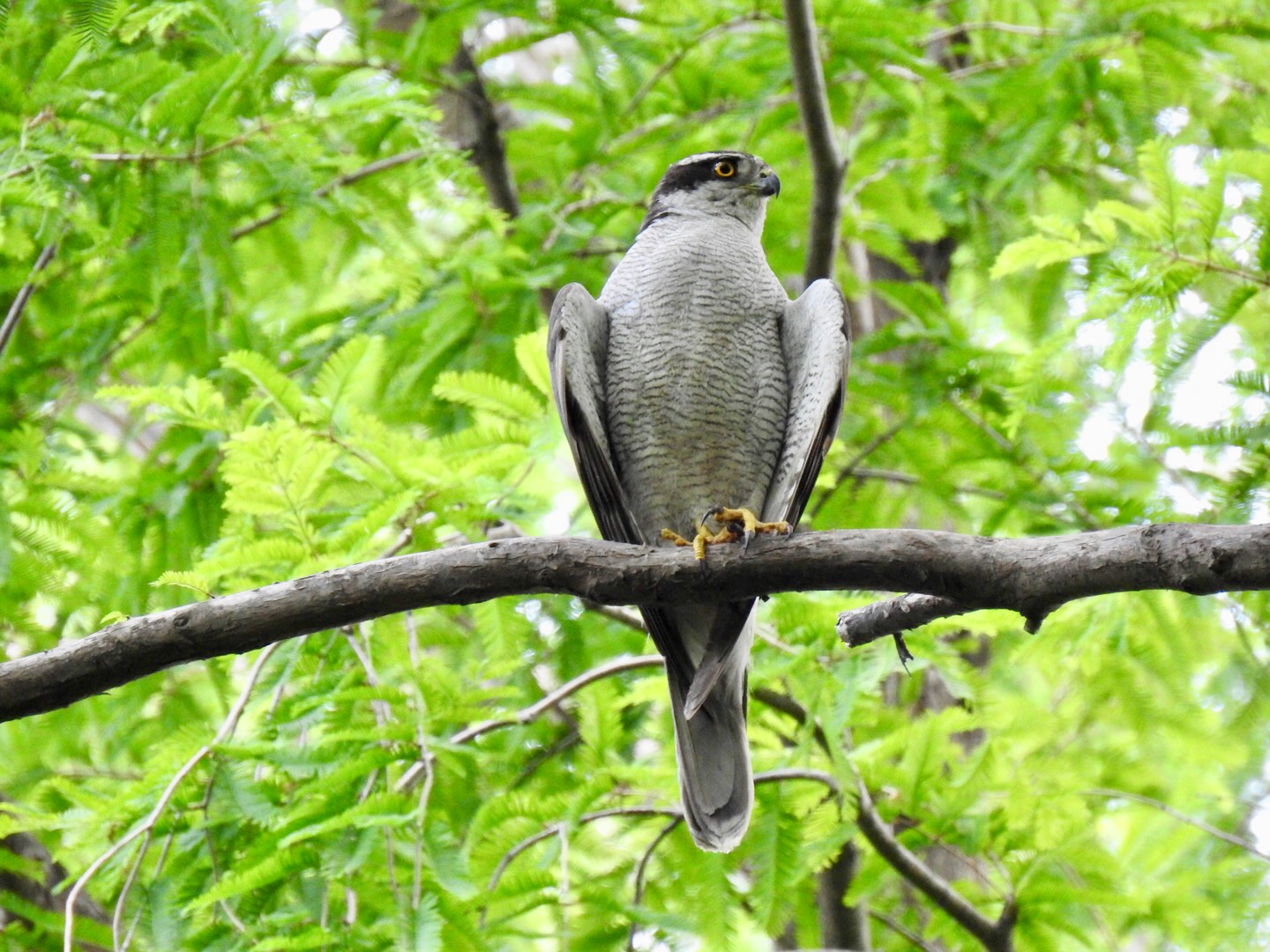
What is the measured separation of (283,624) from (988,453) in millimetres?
3646

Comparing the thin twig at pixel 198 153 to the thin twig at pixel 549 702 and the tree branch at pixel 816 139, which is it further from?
the thin twig at pixel 549 702

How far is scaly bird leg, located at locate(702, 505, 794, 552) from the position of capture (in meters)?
3.21

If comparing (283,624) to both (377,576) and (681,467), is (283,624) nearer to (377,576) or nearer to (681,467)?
(377,576)

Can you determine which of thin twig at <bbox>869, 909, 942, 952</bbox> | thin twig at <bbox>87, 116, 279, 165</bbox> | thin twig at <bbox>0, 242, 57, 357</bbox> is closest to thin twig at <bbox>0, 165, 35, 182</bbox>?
thin twig at <bbox>87, 116, 279, 165</bbox>

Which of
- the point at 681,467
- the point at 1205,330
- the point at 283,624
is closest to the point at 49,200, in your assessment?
the point at 283,624

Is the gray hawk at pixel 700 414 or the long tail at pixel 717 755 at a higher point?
the gray hawk at pixel 700 414

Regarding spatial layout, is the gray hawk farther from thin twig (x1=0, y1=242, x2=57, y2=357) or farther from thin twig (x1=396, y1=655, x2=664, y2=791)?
thin twig (x1=0, y1=242, x2=57, y2=357)

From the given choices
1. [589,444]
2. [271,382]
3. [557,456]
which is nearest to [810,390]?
[589,444]

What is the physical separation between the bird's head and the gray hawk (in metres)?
0.41

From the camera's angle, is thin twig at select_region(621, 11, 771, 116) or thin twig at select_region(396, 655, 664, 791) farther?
thin twig at select_region(621, 11, 771, 116)

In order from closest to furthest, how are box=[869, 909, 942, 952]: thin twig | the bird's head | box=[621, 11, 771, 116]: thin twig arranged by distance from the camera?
the bird's head
box=[869, 909, 942, 952]: thin twig
box=[621, 11, 771, 116]: thin twig

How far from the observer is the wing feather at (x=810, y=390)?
4070mm

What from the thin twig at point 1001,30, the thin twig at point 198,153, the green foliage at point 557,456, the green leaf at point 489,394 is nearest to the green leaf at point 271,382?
the green foliage at point 557,456

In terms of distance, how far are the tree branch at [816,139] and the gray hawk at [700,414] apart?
0.87 metres
